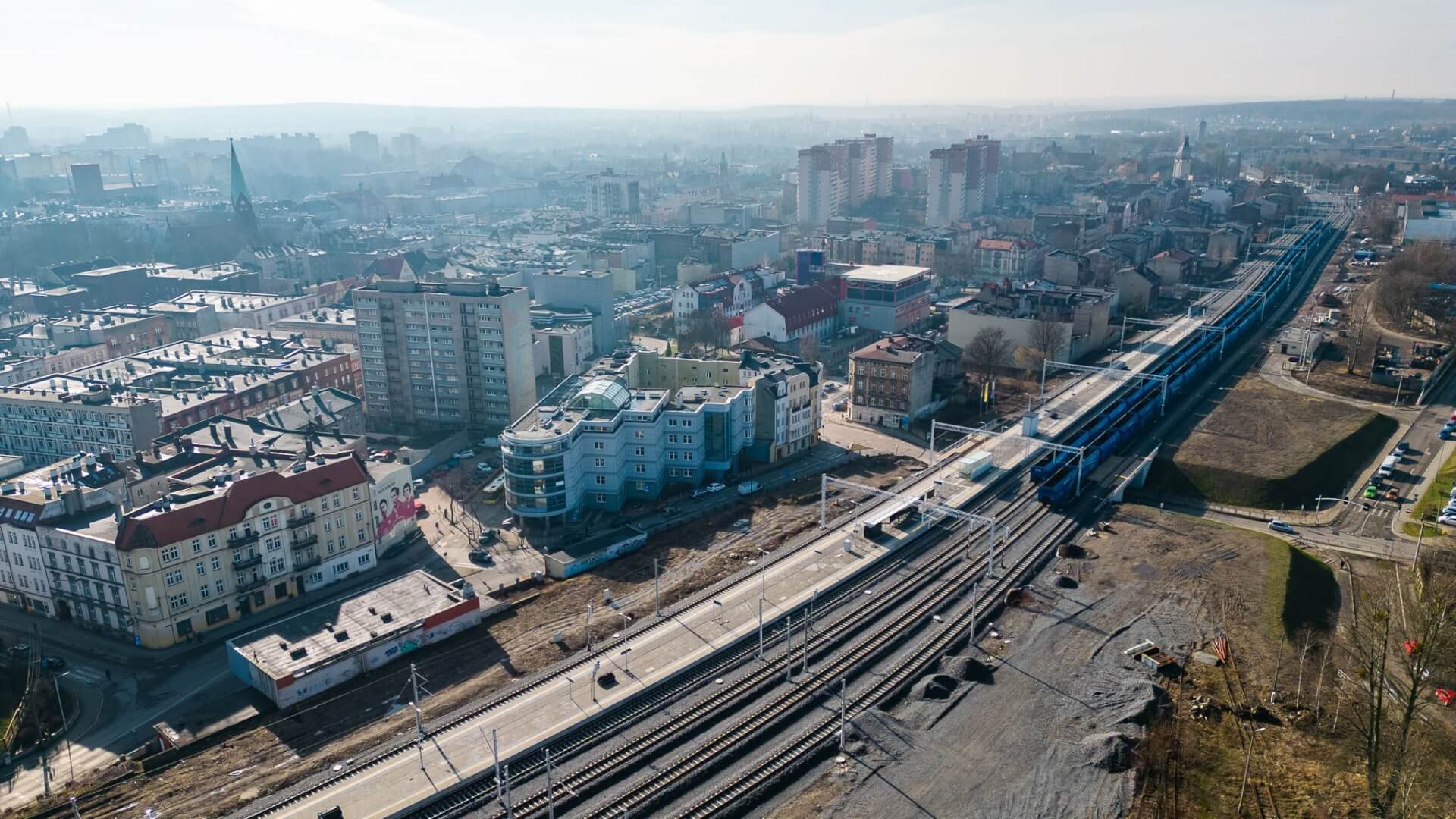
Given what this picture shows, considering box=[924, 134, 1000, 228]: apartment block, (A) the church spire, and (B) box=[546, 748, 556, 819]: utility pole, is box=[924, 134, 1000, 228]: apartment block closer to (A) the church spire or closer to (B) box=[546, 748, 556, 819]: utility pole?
(A) the church spire

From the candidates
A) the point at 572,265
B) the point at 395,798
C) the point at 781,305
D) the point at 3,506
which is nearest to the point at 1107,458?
the point at 781,305

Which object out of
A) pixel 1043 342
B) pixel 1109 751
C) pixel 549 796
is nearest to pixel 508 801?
pixel 549 796

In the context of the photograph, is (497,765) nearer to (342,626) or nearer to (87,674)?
(342,626)

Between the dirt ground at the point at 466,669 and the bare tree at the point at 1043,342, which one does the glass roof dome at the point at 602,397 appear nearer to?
the dirt ground at the point at 466,669

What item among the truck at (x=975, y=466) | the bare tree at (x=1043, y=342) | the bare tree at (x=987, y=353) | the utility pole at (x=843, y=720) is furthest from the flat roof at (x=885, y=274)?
the utility pole at (x=843, y=720)

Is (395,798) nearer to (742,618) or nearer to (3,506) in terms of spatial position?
(742,618)

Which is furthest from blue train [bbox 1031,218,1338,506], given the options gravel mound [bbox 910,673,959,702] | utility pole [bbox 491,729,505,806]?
utility pole [bbox 491,729,505,806]
